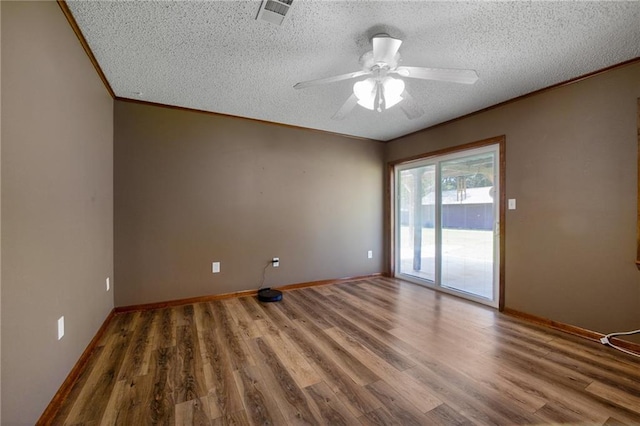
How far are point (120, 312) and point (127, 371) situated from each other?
129 centimetres

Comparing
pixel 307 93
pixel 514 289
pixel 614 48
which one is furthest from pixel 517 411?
pixel 307 93

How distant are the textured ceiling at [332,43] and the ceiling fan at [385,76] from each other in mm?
143

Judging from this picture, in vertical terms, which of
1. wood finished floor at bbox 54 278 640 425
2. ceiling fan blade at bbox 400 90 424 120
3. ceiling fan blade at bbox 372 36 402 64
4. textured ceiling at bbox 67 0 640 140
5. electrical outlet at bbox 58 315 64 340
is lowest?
wood finished floor at bbox 54 278 640 425

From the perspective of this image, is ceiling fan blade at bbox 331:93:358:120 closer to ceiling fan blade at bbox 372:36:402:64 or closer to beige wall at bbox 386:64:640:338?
ceiling fan blade at bbox 372:36:402:64

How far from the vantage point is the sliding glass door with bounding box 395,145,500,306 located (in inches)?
125

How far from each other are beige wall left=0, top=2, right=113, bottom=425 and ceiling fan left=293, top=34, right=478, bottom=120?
1397 mm

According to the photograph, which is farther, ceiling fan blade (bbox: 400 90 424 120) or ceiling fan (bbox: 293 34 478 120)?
ceiling fan blade (bbox: 400 90 424 120)

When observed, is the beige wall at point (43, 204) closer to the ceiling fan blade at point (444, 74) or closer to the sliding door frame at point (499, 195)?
the ceiling fan blade at point (444, 74)

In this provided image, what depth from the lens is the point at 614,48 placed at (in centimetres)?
195

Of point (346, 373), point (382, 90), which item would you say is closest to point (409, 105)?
point (382, 90)

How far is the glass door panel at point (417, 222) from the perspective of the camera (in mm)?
3879

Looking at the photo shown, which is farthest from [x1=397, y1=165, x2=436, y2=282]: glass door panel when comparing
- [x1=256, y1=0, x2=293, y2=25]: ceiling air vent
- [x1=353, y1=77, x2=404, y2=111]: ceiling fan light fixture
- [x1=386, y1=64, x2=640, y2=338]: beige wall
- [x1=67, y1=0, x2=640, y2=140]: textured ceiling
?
[x1=256, y1=0, x2=293, y2=25]: ceiling air vent

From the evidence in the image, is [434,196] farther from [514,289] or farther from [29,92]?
[29,92]

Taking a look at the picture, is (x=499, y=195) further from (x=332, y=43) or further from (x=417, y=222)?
(x=332, y=43)
